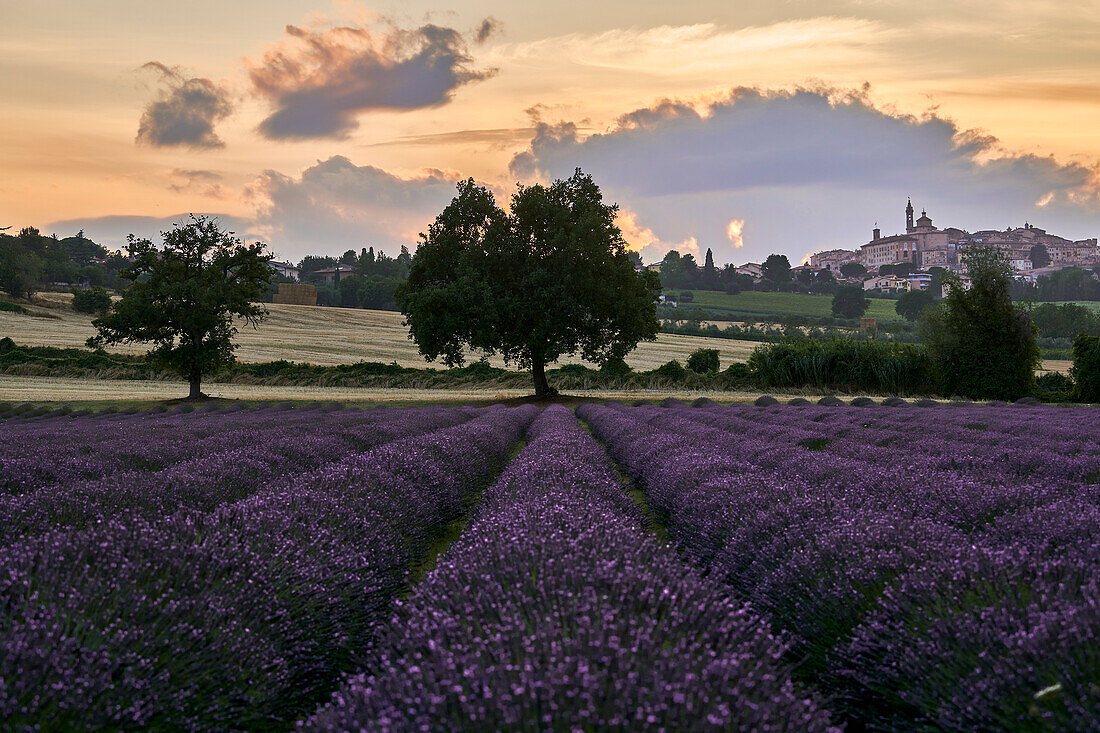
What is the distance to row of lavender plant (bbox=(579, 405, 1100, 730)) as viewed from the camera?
2.55 meters

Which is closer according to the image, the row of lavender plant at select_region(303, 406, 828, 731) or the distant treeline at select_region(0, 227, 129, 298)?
the row of lavender plant at select_region(303, 406, 828, 731)

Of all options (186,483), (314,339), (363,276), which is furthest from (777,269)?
(186,483)

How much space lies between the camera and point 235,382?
37.6 meters

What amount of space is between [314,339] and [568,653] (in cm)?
5683

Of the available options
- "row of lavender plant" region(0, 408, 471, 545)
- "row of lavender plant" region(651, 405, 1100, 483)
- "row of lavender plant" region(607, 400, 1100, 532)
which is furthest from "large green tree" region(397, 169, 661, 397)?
"row of lavender plant" region(607, 400, 1100, 532)

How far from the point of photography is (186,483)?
22.3 feet

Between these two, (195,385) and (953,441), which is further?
(195,385)

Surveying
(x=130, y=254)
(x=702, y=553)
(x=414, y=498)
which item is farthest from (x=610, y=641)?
(x=130, y=254)

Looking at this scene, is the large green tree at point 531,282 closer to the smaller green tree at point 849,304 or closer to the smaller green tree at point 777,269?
the smaller green tree at point 849,304

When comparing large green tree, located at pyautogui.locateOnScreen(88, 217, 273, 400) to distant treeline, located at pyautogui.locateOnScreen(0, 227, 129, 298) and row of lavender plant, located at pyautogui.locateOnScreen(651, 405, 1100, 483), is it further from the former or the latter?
row of lavender plant, located at pyautogui.locateOnScreen(651, 405, 1100, 483)

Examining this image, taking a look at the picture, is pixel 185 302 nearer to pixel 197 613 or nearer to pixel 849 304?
pixel 197 613

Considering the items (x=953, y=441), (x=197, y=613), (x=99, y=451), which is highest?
(x=197, y=613)

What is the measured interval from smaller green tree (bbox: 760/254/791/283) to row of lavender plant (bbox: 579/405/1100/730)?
143m

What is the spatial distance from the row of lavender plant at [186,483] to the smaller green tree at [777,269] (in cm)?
14019
